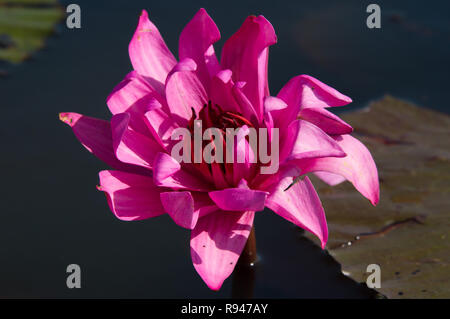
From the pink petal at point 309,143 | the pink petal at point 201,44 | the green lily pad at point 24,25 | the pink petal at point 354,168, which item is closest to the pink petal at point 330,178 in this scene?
the pink petal at point 354,168

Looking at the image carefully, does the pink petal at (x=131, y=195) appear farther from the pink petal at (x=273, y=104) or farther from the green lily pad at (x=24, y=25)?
the green lily pad at (x=24, y=25)

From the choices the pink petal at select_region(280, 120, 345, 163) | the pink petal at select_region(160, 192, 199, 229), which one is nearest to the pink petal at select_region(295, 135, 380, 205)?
the pink petal at select_region(280, 120, 345, 163)

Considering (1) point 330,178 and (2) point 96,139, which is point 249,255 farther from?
(2) point 96,139

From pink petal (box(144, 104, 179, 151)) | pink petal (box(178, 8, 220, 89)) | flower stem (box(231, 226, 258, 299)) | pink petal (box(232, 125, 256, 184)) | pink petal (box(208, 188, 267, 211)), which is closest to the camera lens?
pink petal (box(208, 188, 267, 211))

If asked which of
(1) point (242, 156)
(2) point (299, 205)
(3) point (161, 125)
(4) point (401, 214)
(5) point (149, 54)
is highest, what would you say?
(5) point (149, 54)

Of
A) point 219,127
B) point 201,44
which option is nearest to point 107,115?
point 201,44

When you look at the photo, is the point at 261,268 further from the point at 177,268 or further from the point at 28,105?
the point at 28,105

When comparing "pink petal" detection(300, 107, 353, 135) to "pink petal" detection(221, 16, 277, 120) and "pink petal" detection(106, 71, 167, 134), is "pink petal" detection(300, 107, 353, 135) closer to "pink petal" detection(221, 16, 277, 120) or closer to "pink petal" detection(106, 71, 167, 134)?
"pink petal" detection(221, 16, 277, 120)
